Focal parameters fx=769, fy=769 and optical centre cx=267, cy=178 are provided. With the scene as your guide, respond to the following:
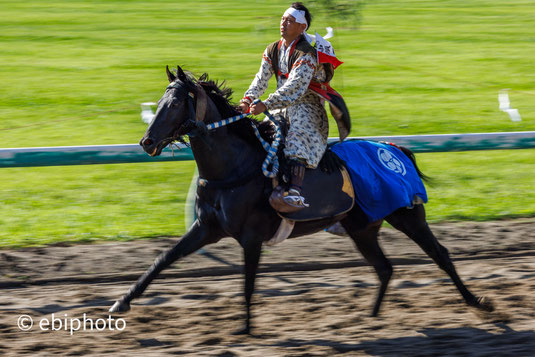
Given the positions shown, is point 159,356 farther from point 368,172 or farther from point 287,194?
point 368,172

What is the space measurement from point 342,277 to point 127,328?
2.03 meters

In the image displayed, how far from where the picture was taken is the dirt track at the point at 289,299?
516 cm

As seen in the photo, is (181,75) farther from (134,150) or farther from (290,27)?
(134,150)

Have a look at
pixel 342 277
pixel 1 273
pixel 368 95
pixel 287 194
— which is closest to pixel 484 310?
pixel 342 277

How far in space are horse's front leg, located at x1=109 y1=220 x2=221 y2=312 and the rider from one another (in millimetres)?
604

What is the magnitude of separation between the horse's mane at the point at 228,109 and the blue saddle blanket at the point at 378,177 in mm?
707

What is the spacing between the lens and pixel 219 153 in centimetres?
537

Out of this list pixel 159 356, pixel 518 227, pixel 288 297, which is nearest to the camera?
pixel 159 356

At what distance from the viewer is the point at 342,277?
6.61m

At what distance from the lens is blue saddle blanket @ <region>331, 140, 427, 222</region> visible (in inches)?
227

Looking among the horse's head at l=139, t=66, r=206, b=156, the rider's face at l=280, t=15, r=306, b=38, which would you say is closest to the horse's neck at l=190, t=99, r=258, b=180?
the horse's head at l=139, t=66, r=206, b=156

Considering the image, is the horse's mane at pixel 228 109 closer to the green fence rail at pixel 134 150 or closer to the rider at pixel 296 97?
the rider at pixel 296 97

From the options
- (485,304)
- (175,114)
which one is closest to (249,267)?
(175,114)

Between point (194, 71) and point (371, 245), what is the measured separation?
34.0ft
